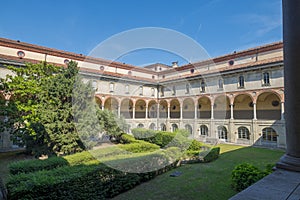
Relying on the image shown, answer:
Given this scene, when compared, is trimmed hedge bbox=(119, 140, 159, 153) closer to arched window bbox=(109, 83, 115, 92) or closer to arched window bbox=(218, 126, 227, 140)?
arched window bbox=(218, 126, 227, 140)

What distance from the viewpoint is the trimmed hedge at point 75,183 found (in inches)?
193

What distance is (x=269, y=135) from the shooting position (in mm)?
18719

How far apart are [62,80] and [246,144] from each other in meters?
20.6

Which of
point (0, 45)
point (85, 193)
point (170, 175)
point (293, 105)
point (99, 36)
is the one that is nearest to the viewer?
point (293, 105)

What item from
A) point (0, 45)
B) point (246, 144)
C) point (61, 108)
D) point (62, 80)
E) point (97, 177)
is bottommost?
point (246, 144)

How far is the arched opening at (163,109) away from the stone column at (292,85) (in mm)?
26914

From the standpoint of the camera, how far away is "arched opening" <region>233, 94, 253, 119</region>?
22.4 m

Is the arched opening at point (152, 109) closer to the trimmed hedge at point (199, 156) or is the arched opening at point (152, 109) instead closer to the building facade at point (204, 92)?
the building facade at point (204, 92)

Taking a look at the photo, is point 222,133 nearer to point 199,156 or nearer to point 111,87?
point 199,156

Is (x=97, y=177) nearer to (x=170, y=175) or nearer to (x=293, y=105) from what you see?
(x=170, y=175)

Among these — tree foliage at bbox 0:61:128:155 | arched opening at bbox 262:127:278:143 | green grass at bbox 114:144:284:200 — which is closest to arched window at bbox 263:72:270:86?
arched opening at bbox 262:127:278:143

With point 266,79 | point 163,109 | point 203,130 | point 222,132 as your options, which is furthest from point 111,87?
point 266,79

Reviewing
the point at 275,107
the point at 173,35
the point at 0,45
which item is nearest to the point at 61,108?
the point at 173,35

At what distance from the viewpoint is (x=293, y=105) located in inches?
129
